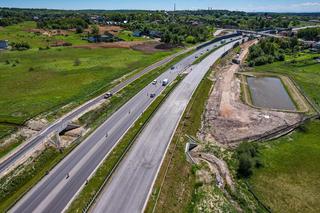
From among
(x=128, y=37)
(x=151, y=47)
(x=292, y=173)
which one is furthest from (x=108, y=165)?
(x=128, y=37)

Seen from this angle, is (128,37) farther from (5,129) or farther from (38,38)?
(5,129)

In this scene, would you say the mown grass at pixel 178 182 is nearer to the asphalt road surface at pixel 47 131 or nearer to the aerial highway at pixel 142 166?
the aerial highway at pixel 142 166

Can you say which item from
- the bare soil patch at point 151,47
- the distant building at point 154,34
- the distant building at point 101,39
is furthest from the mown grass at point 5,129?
the distant building at point 154,34

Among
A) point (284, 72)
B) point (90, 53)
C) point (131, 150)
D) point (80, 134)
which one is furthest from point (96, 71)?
point (284, 72)

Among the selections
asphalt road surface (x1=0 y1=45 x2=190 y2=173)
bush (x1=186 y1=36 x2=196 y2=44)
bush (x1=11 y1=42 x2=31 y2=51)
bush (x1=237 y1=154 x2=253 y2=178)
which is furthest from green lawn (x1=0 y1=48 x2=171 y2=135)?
bush (x1=237 y1=154 x2=253 y2=178)

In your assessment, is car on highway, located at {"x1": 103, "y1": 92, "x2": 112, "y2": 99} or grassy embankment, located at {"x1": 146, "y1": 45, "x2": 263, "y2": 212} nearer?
grassy embankment, located at {"x1": 146, "y1": 45, "x2": 263, "y2": 212}

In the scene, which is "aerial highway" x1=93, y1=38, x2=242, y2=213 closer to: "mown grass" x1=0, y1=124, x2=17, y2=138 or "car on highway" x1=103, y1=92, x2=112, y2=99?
"car on highway" x1=103, y1=92, x2=112, y2=99
